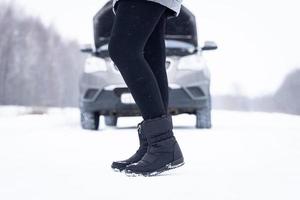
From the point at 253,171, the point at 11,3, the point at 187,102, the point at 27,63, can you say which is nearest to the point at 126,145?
the point at 253,171

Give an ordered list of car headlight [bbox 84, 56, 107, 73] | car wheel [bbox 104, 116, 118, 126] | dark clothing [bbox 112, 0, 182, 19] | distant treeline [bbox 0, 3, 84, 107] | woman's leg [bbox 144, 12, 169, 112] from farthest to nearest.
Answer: distant treeline [bbox 0, 3, 84, 107], car wheel [bbox 104, 116, 118, 126], car headlight [bbox 84, 56, 107, 73], woman's leg [bbox 144, 12, 169, 112], dark clothing [bbox 112, 0, 182, 19]

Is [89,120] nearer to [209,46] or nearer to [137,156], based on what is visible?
[209,46]

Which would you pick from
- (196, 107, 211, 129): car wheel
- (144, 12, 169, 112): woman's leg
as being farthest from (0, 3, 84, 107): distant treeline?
(144, 12, 169, 112): woman's leg

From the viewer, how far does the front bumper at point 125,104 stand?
6.50 metres

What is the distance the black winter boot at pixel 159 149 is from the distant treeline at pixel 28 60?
48080 mm

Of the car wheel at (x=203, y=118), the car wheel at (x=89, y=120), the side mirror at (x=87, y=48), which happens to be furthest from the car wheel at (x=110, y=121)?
the car wheel at (x=203, y=118)

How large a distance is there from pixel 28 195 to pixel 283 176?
3.78 ft

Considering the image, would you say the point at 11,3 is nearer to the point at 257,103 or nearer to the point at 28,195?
the point at 28,195

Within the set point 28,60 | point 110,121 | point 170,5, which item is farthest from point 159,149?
point 28,60

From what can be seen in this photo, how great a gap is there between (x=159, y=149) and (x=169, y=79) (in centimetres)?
397

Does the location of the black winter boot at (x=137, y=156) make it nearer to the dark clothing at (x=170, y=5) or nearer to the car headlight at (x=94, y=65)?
the dark clothing at (x=170, y=5)

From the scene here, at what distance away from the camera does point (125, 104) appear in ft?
21.3

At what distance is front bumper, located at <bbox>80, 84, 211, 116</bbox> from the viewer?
650 cm

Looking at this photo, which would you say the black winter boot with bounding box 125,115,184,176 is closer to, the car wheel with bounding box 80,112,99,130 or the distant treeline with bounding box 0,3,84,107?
the car wheel with bounding box 80,112,99,130
